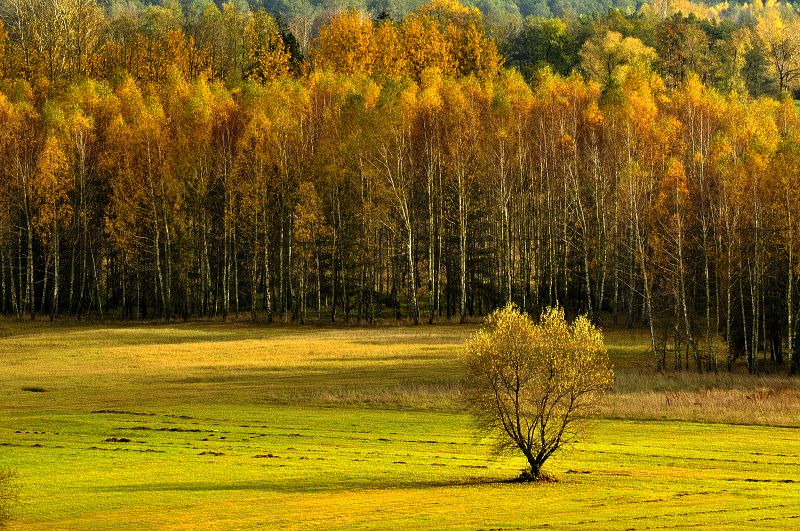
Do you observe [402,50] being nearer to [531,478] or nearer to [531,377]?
[531,377]

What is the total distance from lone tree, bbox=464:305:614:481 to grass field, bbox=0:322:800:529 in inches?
71.1

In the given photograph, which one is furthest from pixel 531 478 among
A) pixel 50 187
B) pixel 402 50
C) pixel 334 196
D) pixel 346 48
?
→ pixel 402 50

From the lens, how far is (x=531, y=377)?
133ft

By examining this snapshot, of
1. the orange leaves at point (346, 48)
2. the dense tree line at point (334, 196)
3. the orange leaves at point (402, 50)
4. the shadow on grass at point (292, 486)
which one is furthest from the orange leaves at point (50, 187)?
the shadow on grass at point (292, 486)

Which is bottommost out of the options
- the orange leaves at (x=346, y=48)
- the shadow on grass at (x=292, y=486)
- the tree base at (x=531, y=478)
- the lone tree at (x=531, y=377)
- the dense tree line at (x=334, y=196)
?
the tree base at (x=531, y=478)

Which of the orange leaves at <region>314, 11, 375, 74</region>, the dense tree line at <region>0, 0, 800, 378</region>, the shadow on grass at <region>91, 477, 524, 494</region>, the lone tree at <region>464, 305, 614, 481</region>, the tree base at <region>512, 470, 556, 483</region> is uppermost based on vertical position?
the orange leaves at <region>314, 11, 375, 74</region>

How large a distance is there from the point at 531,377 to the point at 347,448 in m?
8.52

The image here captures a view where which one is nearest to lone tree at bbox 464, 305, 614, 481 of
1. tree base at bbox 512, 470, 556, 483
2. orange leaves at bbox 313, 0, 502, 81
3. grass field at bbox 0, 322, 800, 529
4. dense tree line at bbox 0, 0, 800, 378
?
tree base at bbox 512, 470, 556, 483

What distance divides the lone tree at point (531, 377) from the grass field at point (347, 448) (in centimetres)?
181

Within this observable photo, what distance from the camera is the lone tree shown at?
4022 cm

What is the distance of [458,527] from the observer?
30.7 m

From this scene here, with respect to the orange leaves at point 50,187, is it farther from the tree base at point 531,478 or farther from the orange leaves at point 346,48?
the tree base at point 531,478

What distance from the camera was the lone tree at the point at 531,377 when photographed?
4022cm

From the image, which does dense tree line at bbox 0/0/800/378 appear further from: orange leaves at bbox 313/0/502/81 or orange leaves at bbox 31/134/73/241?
orange leaves at bbox 313/0/502/81
